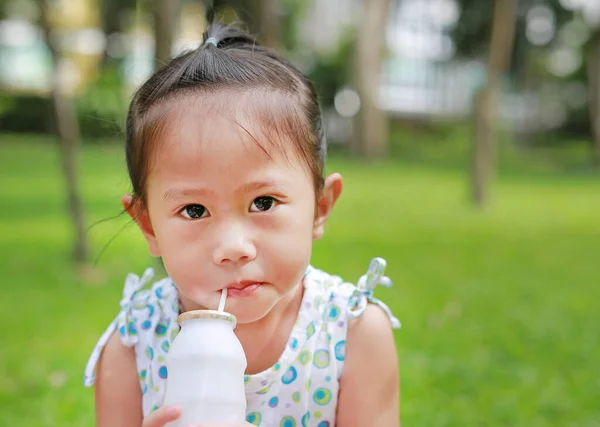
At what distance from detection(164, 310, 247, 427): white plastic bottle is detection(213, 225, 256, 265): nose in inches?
6.0

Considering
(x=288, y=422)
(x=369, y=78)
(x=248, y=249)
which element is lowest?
(x=369, y=78)

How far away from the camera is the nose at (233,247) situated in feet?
4.93

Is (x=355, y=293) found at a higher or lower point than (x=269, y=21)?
lower

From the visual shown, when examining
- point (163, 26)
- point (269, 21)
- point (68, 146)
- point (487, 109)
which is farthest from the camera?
point (269, 21)

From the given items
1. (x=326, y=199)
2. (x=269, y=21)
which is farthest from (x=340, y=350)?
(x=269, y=21)

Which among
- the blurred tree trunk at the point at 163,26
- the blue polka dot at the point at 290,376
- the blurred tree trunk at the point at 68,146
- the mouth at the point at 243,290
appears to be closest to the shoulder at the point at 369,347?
the blue polka dot at the point at 290,376

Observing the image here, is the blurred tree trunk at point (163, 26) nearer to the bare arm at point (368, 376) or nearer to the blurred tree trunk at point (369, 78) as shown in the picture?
the bare arm at point (368, 376)

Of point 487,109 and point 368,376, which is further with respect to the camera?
point 487,109

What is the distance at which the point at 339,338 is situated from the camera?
1807 mm

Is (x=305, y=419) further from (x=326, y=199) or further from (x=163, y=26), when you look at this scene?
(x=163, y=26)

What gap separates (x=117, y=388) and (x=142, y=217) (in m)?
0.43

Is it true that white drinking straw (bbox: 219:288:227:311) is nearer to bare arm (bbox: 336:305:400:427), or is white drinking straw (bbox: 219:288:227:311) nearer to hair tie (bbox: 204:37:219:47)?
bare arm (bbox: 336:305:400:427)

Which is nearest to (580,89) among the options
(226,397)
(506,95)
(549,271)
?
(506,95)

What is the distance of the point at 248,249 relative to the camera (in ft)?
4.96
